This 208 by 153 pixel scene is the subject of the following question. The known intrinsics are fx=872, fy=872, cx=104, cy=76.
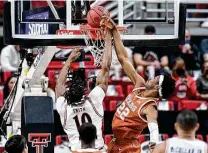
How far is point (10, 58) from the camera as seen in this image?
15.5m

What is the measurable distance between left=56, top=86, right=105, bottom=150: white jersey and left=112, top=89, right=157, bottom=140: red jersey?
14.5 inches

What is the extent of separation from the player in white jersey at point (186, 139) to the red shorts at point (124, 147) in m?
2.14

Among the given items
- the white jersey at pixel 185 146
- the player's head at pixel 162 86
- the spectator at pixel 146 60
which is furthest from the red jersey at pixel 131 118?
the spectator at pixel 146 60

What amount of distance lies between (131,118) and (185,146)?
7.05ft

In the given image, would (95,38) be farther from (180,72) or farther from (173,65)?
(173,65)

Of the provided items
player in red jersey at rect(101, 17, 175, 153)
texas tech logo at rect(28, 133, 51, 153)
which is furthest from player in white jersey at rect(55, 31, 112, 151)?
texas tech logo at rect(28, 133, 51, 153)

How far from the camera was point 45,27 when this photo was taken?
32.9 ft

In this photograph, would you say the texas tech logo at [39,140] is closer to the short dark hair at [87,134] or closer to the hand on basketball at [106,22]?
the hand on basketball at [106,22]

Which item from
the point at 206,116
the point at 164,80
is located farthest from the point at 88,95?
the point at 206,116

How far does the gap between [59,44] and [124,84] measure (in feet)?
18.3

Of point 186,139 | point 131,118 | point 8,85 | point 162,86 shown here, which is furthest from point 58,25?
point 8,85

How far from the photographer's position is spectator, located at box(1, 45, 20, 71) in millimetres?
15375

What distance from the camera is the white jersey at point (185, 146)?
7.55 meters

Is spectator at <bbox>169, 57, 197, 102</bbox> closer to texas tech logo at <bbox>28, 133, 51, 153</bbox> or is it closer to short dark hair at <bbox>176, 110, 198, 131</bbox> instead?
texas tech logo at <bbox>28, 133, 51, 153</bbox>
